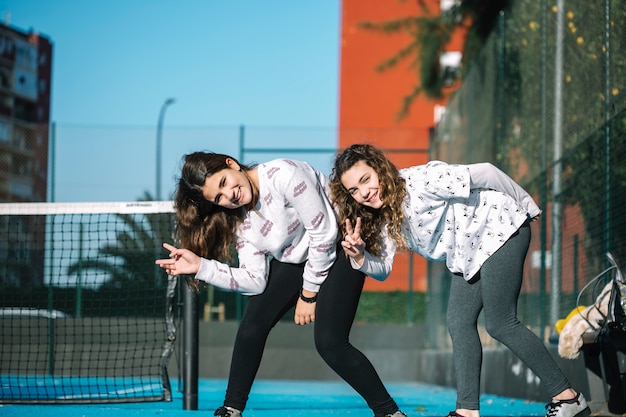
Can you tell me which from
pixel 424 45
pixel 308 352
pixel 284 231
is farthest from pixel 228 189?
pixel 424 45

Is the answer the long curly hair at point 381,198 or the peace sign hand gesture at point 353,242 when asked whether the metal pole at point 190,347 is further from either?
the peace sign hand gesture at point 353,242

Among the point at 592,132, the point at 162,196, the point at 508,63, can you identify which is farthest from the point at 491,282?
the point at 162,196

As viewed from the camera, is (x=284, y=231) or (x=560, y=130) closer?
(x=284, y=231)

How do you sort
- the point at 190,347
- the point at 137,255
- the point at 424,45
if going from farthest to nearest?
the point at 424,45
the point at 137,255
the point at 190,347

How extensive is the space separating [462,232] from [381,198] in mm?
445

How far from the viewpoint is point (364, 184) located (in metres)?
4.46

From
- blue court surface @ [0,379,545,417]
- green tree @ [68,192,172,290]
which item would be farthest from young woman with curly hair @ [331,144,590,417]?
green tree @ [68,192,172,290]

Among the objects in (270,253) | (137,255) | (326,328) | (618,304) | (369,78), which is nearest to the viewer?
(326,328)

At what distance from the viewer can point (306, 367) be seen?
46.6 feet

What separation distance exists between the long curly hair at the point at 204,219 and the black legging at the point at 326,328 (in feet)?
0.92

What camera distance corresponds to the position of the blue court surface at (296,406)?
6148 mm

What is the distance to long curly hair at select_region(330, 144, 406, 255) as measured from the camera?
14.7 ft

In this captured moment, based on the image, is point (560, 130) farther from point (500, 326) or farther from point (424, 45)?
point (424, 45)

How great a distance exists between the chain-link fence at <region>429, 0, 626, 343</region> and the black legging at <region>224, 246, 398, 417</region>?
248 centimetres
